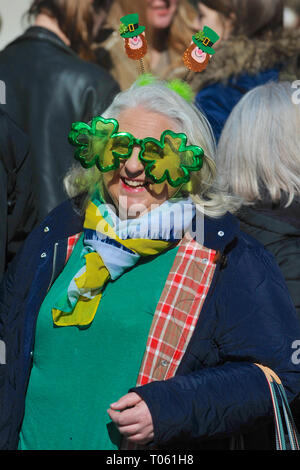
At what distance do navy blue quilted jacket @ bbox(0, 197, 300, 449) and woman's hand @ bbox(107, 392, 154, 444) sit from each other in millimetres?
22

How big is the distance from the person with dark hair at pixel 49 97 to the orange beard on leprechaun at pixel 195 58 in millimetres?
1054

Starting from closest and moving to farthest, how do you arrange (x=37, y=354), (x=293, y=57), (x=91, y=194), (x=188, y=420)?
(x=188, y=420), (x=37, y=354), (x=91, y=194), (x=293, y=57)

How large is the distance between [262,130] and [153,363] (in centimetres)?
105

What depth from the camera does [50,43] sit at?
3.44m

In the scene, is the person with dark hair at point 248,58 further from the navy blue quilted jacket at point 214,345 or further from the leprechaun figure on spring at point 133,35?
the navy blue quilted jacket at point 214,345

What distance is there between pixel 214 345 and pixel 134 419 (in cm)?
35

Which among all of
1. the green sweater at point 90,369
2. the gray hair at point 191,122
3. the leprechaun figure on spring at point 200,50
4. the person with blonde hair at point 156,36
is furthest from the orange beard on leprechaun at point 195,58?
the person with blonde hair at point 156,36

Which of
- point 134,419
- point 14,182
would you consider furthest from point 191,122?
point 134,419

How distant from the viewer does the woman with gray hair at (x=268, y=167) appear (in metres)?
2.43

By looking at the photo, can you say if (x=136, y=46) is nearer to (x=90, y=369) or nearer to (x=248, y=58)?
(x=90, y=369)

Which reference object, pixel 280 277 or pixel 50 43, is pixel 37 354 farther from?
pixel 50 43

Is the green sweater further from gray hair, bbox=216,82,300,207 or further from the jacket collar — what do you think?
the jacket collar

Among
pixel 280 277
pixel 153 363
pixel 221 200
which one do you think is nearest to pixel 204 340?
pixel 153 363

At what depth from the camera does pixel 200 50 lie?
2336 mm
